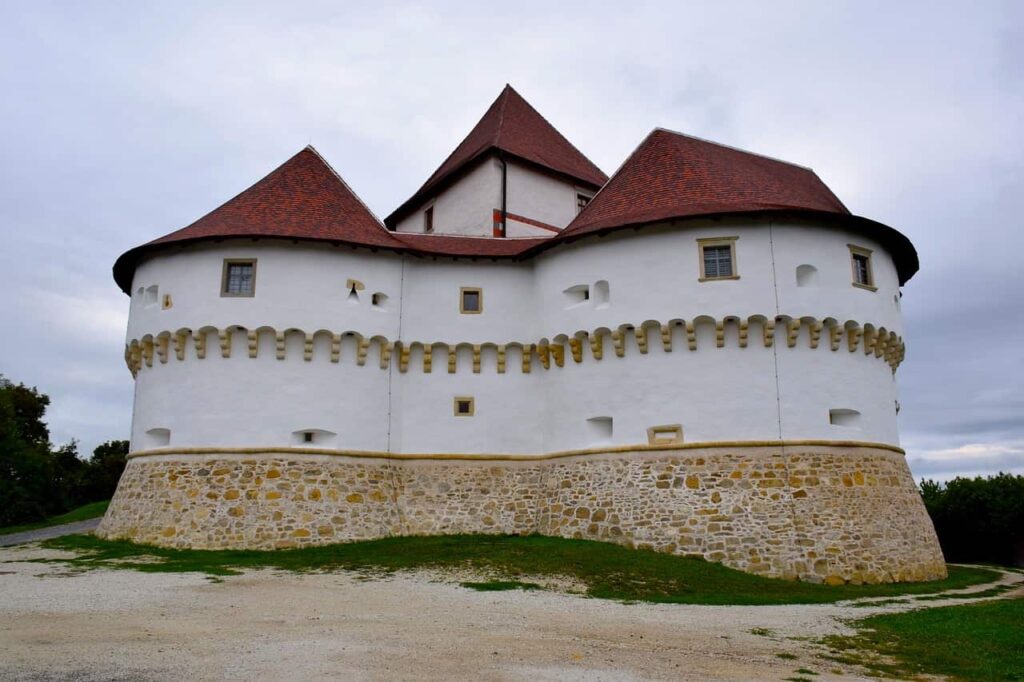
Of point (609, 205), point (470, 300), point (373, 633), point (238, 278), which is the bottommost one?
point (373, 633)

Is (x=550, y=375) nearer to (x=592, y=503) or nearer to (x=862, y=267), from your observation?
(x=592, y=503)

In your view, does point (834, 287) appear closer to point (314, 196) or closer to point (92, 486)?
point (314, 196)

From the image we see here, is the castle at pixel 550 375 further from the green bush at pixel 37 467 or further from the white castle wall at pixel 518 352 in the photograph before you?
the green bush at pixel 37 467

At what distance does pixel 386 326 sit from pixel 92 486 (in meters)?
34.6

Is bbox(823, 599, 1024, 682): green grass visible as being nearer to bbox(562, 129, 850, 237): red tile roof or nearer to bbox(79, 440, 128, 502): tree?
bbox(562, 129, 850, 237): red tile roof

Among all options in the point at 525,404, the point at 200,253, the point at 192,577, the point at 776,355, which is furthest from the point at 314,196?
the point at 776,355

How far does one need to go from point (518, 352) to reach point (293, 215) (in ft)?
22.7

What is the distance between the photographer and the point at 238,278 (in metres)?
20.7

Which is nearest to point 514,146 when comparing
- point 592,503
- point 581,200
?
point 581,200

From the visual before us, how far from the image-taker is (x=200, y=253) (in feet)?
68.3

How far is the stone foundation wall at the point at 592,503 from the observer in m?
17.6

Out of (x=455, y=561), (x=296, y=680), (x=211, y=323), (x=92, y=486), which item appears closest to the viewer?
(x=296, y=680)

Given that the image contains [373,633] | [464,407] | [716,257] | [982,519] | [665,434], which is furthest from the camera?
[982,519]

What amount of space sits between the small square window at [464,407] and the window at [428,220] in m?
8.45
